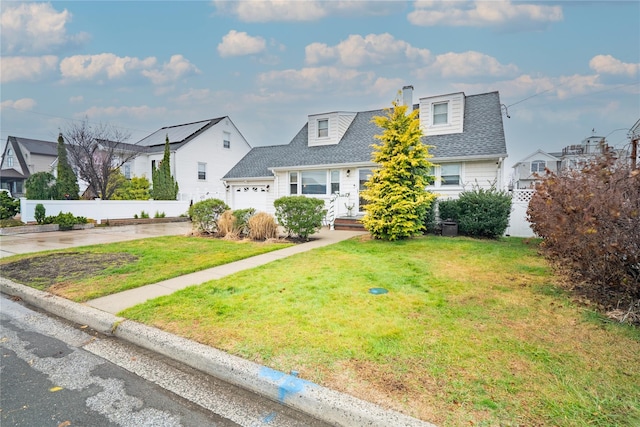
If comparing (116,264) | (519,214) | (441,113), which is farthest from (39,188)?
(519,214)

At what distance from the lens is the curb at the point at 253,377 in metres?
2.01

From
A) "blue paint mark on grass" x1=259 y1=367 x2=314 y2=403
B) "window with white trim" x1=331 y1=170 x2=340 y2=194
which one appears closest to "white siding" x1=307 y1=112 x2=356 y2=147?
"window with white trim" x1=331 y1=170 x2=340 y2=194

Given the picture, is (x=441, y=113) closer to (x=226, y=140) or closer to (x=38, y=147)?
(x=226, y=140)

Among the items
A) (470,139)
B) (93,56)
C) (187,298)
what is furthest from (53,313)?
(93,56)

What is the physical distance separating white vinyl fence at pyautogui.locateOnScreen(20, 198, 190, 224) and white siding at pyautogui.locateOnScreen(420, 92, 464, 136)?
15.9m

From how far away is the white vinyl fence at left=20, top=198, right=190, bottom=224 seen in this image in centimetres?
1377

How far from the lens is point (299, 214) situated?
9578mm

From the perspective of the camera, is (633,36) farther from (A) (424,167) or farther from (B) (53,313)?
(B) (53,313)

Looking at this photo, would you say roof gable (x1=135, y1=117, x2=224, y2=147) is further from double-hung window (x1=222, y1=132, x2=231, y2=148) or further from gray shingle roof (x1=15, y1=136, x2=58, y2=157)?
gray shingle roof (x1=15, y1=136, x2=58, y2=157)

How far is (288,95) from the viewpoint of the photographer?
19672 millimetres

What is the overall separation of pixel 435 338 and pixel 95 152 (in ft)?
81.1

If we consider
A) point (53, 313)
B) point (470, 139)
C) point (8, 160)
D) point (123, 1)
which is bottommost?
point (53, 313)

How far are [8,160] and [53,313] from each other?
42.5m

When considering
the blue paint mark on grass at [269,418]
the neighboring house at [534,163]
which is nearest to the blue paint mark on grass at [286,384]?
the blue paint mark on grass at [269,418]
